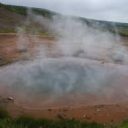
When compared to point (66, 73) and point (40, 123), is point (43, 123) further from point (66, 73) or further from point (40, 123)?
point (66, 73)

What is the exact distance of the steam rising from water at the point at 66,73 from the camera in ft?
42.0

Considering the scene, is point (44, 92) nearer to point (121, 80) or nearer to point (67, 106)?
point (67, 106)

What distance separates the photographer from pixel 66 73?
14133 millimetres

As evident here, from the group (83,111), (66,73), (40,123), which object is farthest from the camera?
(66,73)

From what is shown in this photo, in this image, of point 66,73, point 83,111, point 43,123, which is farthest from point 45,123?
point 66,73

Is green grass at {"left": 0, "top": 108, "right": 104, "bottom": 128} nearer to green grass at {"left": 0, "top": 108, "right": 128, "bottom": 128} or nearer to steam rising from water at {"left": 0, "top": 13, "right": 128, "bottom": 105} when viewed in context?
green grass at {"left": 0, "top": 108, "right": 128, "bottom": 128}

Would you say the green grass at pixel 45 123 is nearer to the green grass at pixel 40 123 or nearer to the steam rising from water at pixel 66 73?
the green grass at pixel 40 123

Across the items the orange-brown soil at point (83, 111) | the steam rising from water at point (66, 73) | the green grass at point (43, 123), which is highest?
the green grass at point (43, 123)

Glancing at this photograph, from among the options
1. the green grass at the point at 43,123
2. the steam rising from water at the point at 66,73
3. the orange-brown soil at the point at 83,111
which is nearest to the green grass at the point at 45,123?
the green grass at the point at 43,123

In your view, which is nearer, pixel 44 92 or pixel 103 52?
pixel 44 92

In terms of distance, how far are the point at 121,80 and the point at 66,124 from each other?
491cm

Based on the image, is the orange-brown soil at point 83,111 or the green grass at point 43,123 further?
the orange-brown soil at point 83,111

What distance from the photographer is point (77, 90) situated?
42.6 ft

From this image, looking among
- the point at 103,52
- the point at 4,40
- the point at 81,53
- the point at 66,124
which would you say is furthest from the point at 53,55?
the point at 66,124
